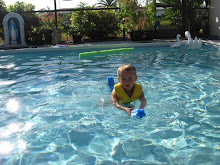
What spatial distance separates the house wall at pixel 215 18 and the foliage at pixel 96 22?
537cm

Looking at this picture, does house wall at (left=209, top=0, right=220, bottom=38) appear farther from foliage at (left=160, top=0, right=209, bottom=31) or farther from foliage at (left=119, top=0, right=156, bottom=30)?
foliage at (left=119, top=0, right=156, bottom=30)

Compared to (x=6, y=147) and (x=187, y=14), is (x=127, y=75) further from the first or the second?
(x=187, y=14)

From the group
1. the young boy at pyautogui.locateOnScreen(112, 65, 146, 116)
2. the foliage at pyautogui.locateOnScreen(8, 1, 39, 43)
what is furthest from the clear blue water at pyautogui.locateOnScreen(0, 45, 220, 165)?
the foliage at pyautogui.locateOnScreen(8, 1, 39, 43)

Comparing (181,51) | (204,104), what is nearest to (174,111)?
(204,104)

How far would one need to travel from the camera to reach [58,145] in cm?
337

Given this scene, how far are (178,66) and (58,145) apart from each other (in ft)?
18.3

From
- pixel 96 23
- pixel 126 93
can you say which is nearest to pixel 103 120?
pixel 126 93

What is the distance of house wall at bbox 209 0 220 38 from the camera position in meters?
14.0

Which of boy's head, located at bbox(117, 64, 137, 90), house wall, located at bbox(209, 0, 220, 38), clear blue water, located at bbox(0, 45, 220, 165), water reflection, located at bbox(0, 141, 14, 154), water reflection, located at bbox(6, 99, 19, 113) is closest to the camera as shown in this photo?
clear blue water, located at bbox(0, 45, 220, 165)

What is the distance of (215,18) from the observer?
1427cm

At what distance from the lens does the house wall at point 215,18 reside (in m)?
14.0

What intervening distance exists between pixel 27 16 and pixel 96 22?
152 inches

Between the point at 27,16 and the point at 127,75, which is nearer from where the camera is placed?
the point at 127,75

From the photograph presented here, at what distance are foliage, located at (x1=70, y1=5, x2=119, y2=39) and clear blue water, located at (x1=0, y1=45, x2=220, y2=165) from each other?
23.7 feet
